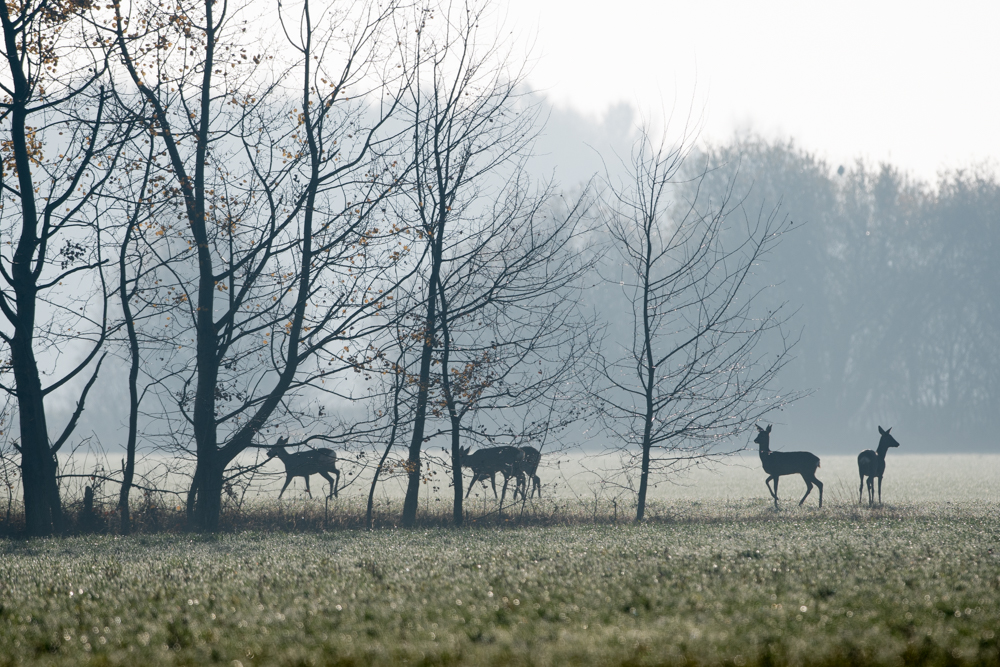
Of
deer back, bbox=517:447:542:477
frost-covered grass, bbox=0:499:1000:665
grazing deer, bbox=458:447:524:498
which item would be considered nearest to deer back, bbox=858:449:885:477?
deer back, bbox=517:447:542:477

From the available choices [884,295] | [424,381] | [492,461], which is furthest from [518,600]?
[884,295]

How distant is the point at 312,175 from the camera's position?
607 inches

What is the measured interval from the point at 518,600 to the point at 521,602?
0.07 meters

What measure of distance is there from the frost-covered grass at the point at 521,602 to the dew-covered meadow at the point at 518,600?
24mm

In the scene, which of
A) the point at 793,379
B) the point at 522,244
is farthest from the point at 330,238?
the point at 793,379

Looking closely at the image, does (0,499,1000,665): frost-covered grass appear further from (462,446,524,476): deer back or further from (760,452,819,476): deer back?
(462,446,524,476): deer back

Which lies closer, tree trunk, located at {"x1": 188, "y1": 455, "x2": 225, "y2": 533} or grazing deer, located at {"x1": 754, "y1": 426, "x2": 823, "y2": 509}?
tree trunk, located at {"x1": 188, "y1": 455, "x2": 225, "y2": 533}

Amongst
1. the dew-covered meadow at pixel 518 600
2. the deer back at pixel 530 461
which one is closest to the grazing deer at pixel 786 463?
the deer back at pixel 530 461

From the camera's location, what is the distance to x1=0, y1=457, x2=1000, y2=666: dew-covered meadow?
480cm

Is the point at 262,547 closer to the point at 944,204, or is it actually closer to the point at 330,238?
the point at 330,238

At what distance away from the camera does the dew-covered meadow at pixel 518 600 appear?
4801 millimetres

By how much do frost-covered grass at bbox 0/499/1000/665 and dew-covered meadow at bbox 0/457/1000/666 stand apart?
0.08 ft

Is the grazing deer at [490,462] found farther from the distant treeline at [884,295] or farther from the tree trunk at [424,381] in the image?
the distant treeline at [884,295]

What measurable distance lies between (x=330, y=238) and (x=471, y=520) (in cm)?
628
